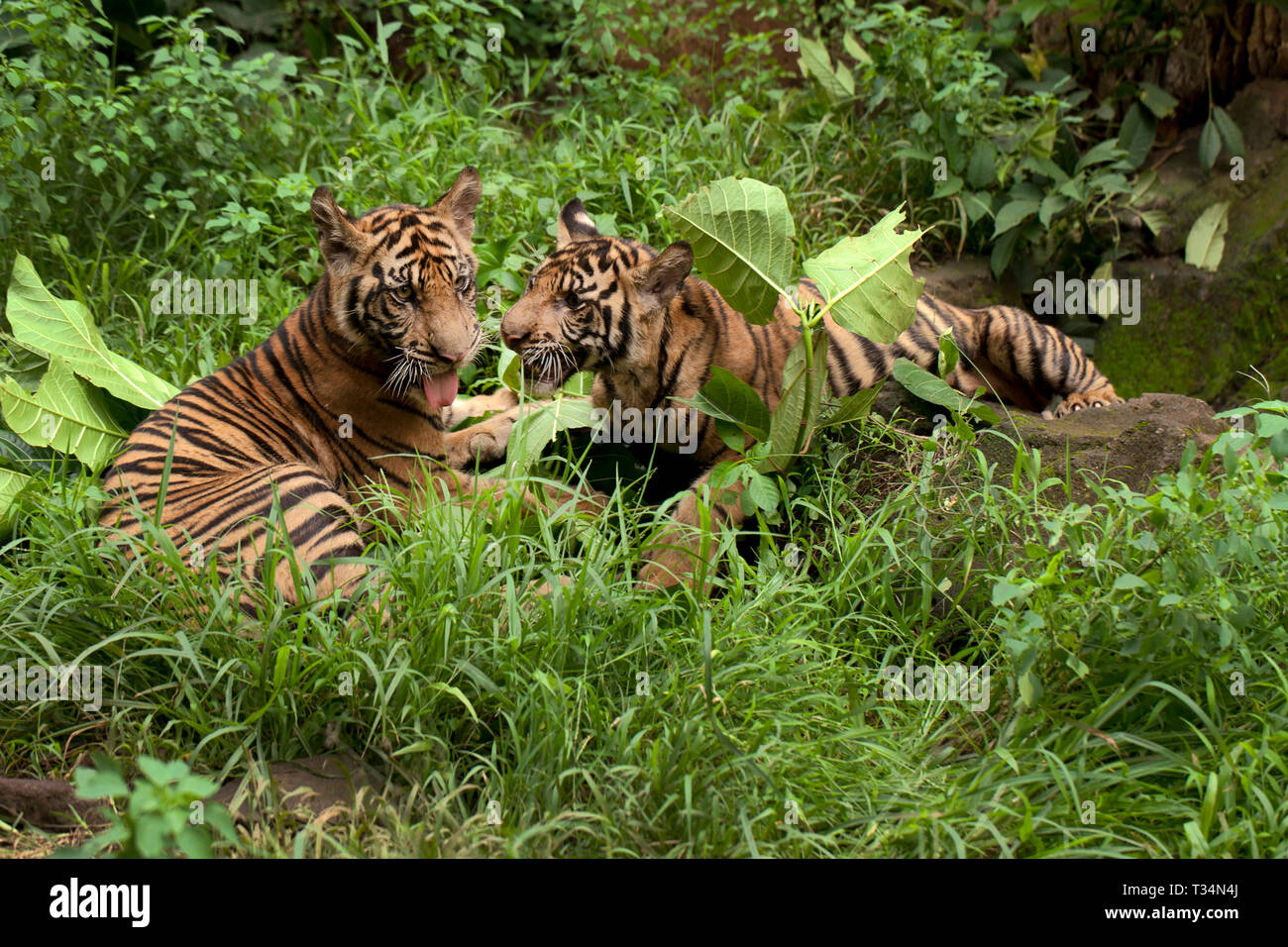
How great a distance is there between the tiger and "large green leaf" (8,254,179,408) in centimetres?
165

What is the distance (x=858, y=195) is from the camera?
634 centimetres

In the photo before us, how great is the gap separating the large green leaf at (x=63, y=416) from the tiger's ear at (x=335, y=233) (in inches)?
47.9

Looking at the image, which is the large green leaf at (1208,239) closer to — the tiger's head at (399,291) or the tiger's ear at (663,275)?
the tiger's ear at (663,275)

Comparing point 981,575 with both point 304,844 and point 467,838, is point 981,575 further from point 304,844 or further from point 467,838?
point 304,844

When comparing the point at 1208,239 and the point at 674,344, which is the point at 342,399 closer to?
the point at 674,344

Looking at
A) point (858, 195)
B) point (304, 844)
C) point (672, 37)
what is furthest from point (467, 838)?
point (672, 37)

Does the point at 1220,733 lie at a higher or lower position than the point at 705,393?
lower

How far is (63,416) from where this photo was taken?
4371mm

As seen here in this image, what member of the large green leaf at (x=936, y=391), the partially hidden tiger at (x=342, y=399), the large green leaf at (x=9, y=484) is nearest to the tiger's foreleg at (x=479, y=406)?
the partially hidden tiger at (x=342, y=399)

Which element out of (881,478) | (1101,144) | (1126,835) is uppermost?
(1101,144)

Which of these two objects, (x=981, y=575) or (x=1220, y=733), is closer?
(x=1220, y=733)

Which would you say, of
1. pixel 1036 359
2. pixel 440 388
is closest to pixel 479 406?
pixel 440 388

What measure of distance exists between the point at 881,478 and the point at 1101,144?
2.96 m

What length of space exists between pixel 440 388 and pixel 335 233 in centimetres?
71
